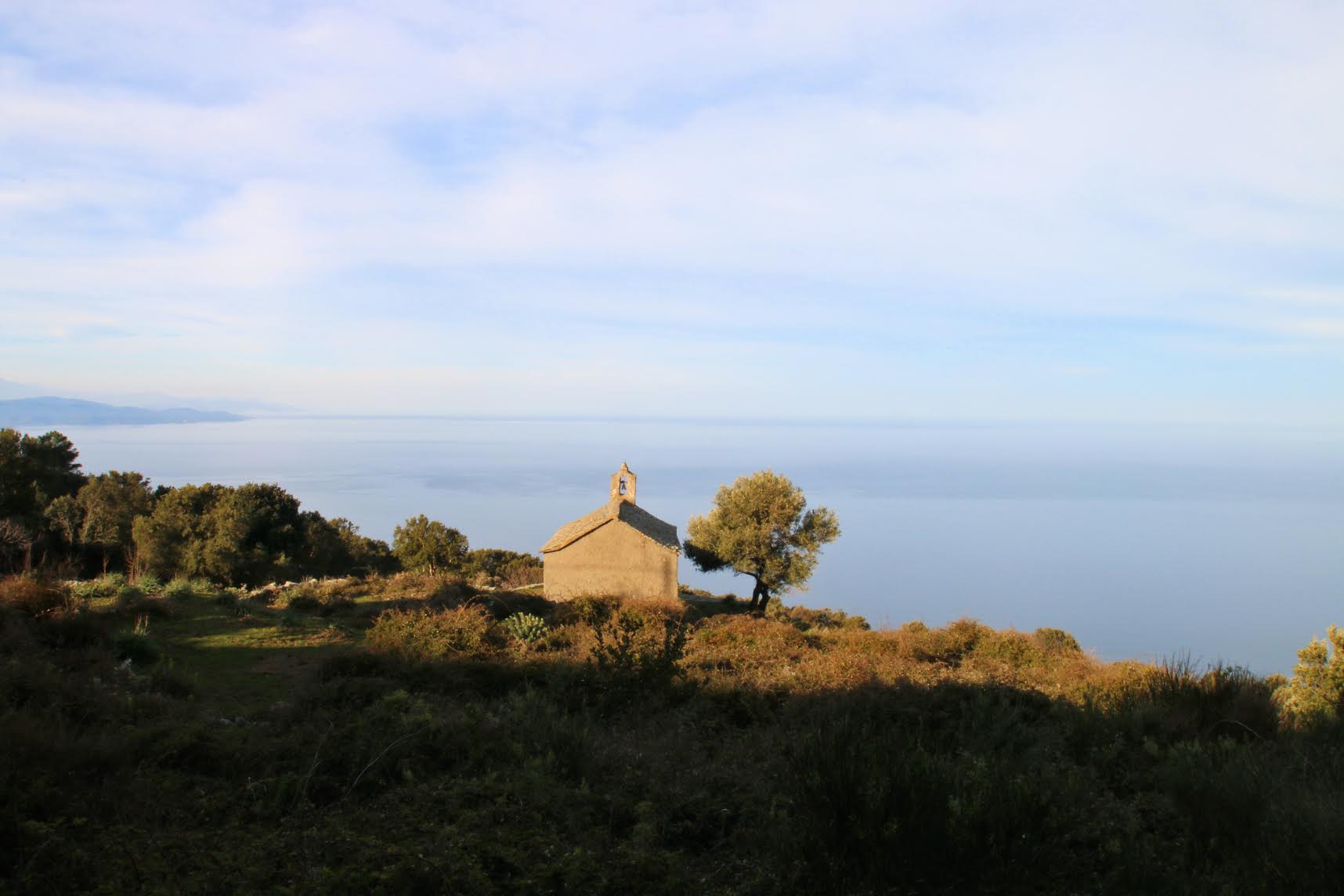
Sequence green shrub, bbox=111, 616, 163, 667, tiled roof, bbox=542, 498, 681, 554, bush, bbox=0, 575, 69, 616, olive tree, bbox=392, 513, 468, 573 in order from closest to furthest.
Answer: green shrub, bbox=111, 616, 163, 667 → bush, bbox=0, 575, 69, 616 → tiled roof, bbox=542, 498, 681, 554 → olive tree, bbox=392, 513, 468, 573

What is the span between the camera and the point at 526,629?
13625mm

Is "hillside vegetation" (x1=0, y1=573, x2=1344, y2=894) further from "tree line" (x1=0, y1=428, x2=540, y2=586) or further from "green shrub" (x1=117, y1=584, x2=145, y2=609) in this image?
"tree line" (x1=0, y1=428, x2=540, y2=586)

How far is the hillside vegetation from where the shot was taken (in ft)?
13.9

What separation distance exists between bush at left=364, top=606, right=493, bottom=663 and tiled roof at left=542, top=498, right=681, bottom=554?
42.6 feet

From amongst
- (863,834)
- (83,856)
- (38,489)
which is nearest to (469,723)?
(83,856)

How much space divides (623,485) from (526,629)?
17601 mm

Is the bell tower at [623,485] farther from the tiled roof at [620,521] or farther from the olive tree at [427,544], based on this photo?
the olive tree at [427,544]

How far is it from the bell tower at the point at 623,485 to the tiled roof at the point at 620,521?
0.50m

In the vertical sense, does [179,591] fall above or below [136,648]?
below

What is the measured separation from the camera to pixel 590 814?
5.47 meters

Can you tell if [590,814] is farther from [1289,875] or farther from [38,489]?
[38,489]

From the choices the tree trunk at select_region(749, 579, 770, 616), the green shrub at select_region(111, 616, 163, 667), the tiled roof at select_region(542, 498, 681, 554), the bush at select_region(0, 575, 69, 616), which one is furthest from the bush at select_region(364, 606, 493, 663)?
the tree trunk at select_region(749, 579, 770, 616)

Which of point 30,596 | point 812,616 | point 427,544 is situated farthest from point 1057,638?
point 427,544

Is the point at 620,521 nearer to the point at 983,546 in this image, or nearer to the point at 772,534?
the point at 772,534
